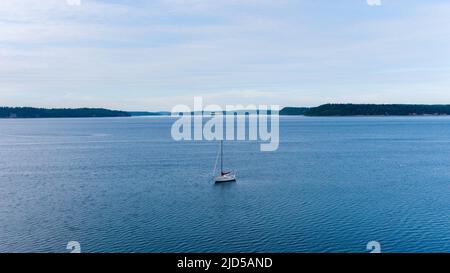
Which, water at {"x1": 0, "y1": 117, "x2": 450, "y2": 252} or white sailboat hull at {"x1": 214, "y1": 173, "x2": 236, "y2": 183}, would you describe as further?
white sailboat hull at {"x1": 214, "y1": 173, "x2": 236, "y2": 183}

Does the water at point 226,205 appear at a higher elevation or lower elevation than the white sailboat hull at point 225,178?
lower

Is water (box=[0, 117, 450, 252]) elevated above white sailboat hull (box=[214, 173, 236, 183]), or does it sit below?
below

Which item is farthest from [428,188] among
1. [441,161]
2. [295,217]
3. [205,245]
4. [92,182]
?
[92,182]

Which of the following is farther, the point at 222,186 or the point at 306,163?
the point at 306,163

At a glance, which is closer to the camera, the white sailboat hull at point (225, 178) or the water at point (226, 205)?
the water at point (226, 205)

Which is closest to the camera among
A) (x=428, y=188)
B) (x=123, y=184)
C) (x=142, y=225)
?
(x=142, y=225)

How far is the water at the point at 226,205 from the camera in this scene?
879 inches

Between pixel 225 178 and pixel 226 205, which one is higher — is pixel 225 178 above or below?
above

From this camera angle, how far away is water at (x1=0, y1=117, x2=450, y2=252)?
22.3m

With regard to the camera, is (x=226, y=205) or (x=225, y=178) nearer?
(x=226, y=205)

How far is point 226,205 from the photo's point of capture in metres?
31.0
